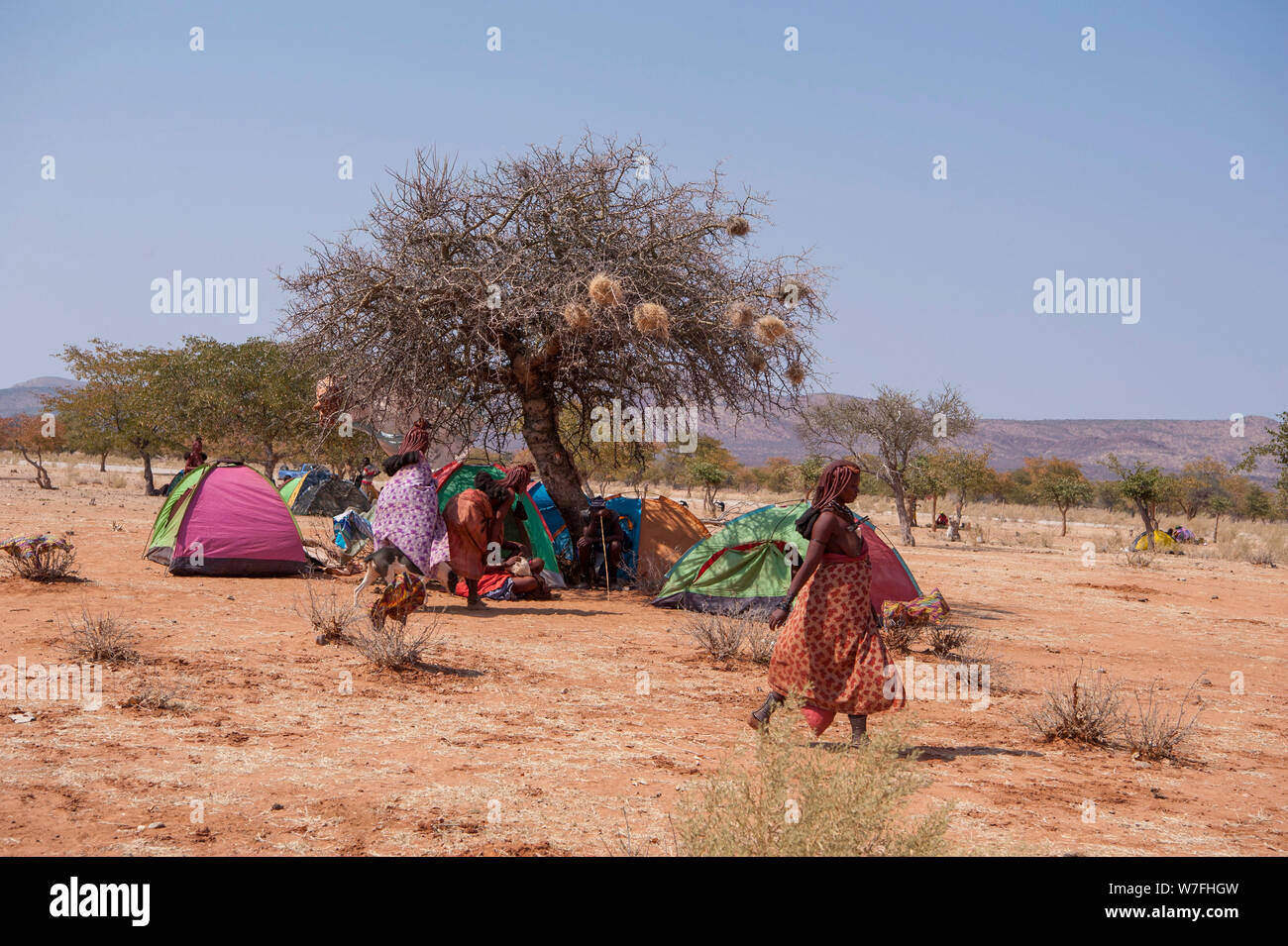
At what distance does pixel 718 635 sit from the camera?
9.35 meters

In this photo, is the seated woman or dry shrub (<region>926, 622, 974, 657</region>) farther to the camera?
the seated woman

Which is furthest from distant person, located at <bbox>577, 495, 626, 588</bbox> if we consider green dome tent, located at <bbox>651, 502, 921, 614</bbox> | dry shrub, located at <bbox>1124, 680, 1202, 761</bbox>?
dry shrub, located at <bbox>1124, 680, 1202, 761</bbox>

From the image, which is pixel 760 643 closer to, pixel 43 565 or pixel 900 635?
pixel 900 635

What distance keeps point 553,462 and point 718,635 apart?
595 cm

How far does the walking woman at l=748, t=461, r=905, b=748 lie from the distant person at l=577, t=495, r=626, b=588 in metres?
7.92

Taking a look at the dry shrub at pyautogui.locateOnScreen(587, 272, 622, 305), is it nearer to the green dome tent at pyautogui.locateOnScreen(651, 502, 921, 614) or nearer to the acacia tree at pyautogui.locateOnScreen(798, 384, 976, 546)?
the green dome tent at pyautogui.locateOnScreen(651, 502, 921, 614)

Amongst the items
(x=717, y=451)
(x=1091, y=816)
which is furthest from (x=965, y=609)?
(x=717, y=451)

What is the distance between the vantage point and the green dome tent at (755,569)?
11.4m

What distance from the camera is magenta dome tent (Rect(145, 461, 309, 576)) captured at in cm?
1259

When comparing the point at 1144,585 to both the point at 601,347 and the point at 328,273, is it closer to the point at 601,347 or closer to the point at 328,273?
the point at 601,347

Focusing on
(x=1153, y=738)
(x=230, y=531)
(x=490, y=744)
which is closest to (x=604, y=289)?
(x=230, y=531)

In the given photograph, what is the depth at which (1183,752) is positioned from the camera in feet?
21.8

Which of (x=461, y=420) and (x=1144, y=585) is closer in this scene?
(x=461, y=420)

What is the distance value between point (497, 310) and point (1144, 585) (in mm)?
13863
